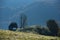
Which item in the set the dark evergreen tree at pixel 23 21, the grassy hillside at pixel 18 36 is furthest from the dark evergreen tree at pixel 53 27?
the dark evergreen tree at pixel 23 21

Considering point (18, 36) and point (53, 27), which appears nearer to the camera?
point (18, 36)

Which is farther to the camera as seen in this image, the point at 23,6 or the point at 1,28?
the point at 23,6

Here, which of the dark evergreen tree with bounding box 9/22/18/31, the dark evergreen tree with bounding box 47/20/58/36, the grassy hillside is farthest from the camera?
the dark evergreen tree with bounding box 47/20/58/36

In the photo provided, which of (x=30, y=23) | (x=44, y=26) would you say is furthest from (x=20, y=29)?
(x=44, y=26)

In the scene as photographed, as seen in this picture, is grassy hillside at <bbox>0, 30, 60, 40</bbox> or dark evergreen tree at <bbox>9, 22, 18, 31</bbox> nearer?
grassy hillside at <bbox>0, 30, 60, 40</bbox>

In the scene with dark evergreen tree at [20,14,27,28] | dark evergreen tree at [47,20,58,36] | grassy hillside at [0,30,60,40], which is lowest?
grassy hillside at [0,30,60,40]

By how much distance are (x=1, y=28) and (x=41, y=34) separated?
1.62 metres

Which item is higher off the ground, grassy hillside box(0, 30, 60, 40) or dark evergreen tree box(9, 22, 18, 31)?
dark evergreen tree box(9, 22, 18, 31)

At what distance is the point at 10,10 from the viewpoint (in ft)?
24.1

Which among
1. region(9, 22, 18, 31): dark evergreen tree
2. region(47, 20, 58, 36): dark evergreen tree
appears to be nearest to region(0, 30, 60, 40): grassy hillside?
region(47, 20, 58, 36): dark evergreen tree

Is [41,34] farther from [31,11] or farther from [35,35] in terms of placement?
[31,11]

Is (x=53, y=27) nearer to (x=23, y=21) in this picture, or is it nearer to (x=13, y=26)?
(x=23, y=21)

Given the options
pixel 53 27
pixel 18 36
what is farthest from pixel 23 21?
pixel 53 27

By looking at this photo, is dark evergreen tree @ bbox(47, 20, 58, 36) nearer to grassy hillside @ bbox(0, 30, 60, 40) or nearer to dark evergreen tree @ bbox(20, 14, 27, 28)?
grassy hillside @ bbox(0, 30, 60, 40)
